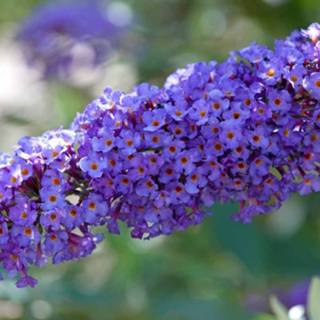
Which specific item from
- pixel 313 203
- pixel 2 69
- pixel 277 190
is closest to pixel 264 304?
pixel 313 203

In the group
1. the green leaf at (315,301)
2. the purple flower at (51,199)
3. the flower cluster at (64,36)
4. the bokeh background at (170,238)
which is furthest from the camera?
the flower cluster at (64,36)

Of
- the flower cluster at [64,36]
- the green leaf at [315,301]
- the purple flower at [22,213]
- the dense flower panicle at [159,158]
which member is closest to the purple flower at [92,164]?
the dense flower panicle at [159,158]

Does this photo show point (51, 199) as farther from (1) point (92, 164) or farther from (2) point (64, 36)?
(2) point (64, 36)

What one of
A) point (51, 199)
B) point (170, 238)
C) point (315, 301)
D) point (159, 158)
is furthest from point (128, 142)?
point (170, 238)

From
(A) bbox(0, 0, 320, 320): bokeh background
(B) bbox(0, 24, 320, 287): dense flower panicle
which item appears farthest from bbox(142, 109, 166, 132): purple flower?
(A) bbox(0, 0, 320, 320): bokeh background

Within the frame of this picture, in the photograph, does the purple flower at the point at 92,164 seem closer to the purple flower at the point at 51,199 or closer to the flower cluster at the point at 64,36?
the purple flower at the point at 51,199

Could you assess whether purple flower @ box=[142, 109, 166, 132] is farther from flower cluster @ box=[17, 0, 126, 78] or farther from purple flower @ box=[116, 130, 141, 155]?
flower cluster @ box=[17, 0, 126, 78]

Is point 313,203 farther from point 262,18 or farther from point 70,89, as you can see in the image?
point 70,89
